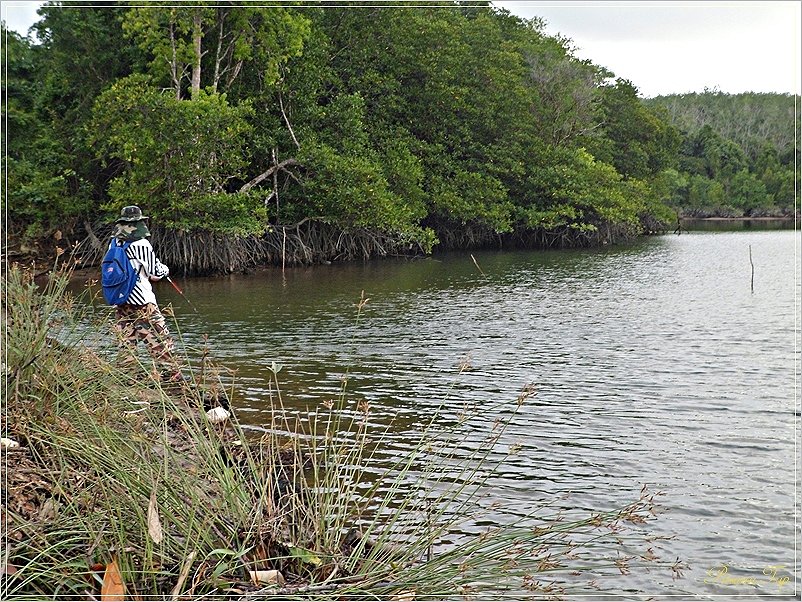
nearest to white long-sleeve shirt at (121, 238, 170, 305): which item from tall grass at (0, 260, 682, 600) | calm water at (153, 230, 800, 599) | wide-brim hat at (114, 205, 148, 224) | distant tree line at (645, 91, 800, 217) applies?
wide-brim hat at (114, 205, 148, 224)

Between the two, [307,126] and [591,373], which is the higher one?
[307,126]

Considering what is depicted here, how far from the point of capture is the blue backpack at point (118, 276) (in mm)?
8328

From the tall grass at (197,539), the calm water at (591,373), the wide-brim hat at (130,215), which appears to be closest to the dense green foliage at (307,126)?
the calm water at (591,373)

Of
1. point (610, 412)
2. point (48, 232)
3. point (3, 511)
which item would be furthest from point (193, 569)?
point (48, 232)

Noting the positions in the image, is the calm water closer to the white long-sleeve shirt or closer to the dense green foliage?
the white long-sleeve shirt

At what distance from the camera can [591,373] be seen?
1127 centimetres

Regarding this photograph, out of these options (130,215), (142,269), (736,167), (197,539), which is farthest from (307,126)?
(736,167)

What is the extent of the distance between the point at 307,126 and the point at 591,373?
18.9 metres

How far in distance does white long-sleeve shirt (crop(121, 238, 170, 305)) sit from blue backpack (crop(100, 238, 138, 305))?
0.04 metres

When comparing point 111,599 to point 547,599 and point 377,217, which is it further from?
point 377,217

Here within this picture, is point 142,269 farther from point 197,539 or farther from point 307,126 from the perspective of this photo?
point 307,126

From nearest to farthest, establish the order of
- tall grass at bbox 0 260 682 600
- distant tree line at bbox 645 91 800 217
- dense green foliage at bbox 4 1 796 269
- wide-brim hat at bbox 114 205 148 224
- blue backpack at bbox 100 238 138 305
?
tall grass at bbox 0 260 682 600, blue backpack at bbox 100 238 138 305, wide-brim hat at bbox 114 205 148 224, dense green foliage at bbox 4 1 796 269, distant tree line at bbox 645 91 800 217

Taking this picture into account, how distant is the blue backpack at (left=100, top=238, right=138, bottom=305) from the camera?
27.3ft

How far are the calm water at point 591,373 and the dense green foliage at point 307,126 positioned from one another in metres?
3.89
